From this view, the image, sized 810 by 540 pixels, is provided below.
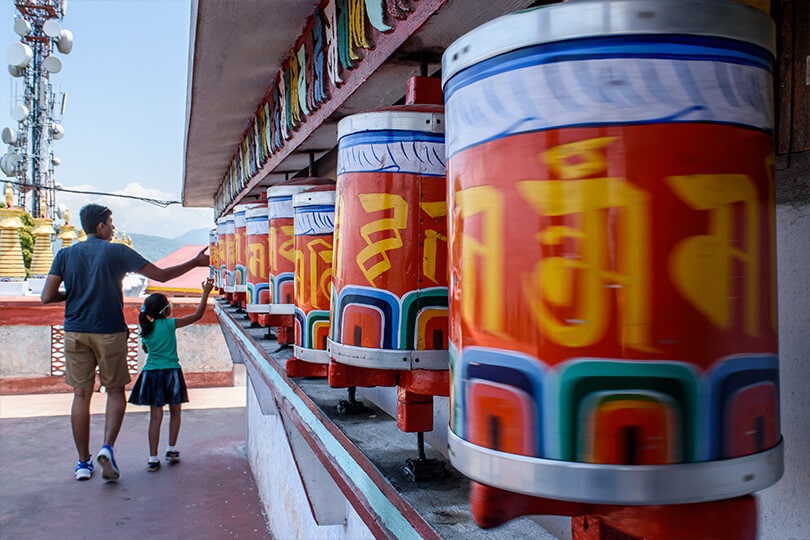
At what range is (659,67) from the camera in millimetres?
513

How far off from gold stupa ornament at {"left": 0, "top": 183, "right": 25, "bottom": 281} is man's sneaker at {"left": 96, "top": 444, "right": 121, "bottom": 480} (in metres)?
10.1

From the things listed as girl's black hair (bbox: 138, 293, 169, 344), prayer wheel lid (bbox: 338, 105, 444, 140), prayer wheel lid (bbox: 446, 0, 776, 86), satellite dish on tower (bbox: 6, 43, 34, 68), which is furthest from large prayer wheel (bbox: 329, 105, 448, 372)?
satellite dish on tower (bbox: 6, 43, 34, 68)

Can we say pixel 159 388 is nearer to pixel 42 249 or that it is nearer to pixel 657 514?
pixel 657 514

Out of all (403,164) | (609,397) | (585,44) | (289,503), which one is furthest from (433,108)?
(289,503)

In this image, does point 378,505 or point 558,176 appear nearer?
point 558,176

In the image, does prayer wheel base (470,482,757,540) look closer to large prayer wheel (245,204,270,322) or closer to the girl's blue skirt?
large prayer wheel (245,204,270,322)

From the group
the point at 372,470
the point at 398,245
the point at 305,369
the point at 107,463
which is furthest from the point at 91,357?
the point at 398,245

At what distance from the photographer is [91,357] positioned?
427 cm

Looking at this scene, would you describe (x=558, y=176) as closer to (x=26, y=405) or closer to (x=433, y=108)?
(x=433, y=108)

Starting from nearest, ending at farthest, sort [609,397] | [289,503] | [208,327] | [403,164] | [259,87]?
[609,397] < [403,164] < [259,87] < [289,503] < [208,327]

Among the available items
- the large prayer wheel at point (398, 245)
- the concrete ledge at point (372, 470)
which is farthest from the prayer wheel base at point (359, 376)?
the concrete ledge at point (372, 470)

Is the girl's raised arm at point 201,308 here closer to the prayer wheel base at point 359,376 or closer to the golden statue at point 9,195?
the prayer wheel base at point 359,376

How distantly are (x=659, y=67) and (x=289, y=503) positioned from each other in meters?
3.63

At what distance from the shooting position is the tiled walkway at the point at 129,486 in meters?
4.38
